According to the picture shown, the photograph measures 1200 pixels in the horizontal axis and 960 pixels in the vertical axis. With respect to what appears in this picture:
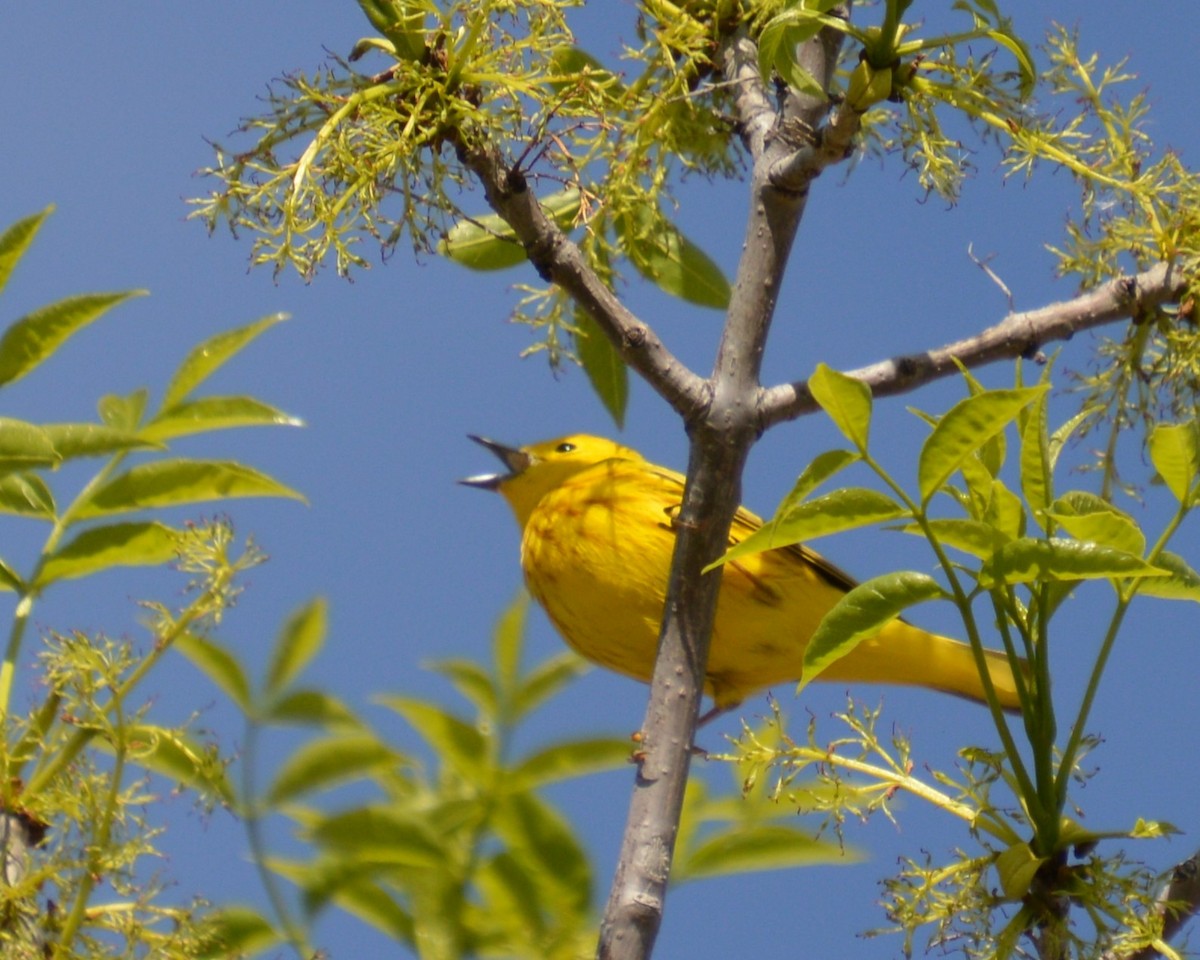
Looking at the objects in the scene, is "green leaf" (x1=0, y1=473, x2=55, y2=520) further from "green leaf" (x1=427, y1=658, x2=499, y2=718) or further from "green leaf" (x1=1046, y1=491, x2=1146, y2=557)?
"green leaf" (x1=1046, y1=491, x2=1146, y2=557)

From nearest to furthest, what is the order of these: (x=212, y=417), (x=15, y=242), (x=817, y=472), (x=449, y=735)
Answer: (x=817, y=472) < (x=15, y=242) < (x=212, y=417) < (x=449, y=735)

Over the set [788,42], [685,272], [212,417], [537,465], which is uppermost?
[537,465]

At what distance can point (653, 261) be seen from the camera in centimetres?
361

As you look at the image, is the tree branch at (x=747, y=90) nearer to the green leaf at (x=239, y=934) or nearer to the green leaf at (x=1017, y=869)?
the green leaf at (x=1017, y=869)

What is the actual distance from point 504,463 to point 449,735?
2.44 m

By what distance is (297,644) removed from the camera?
314 centimetres

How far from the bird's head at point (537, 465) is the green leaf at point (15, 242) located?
9.04 ft

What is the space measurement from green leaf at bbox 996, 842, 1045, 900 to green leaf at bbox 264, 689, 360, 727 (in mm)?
1342

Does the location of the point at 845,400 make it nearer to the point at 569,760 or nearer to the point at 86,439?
the point at 569,760

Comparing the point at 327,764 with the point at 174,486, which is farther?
the point at 327,764

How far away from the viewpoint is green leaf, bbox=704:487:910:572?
2082 millimetres

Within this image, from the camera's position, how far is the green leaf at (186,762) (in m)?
2.65

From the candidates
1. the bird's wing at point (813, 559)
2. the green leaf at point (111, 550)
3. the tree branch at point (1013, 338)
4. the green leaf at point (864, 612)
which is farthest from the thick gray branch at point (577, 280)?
the bird's wing at point (813, 559)

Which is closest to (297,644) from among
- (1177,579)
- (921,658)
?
(1177,579)
